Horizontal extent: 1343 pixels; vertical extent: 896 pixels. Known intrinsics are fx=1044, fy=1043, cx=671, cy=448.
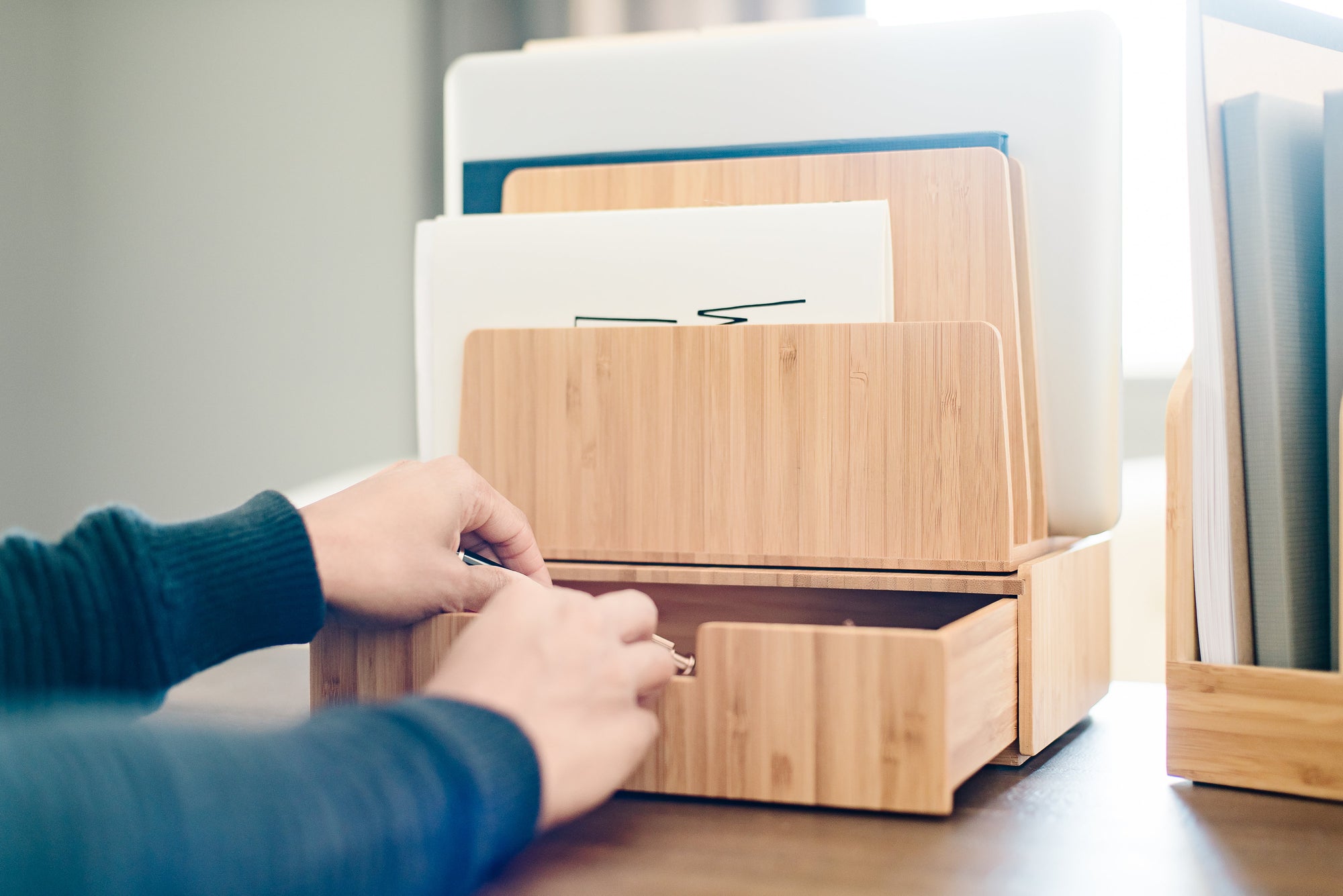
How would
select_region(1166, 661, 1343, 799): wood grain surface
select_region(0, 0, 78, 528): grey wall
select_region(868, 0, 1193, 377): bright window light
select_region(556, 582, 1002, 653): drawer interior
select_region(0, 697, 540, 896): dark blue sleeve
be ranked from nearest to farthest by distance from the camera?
select_region(0, 697, 540, 896): dark blue sleeve → select_region(1166, 661, 1343, 799): wood grain surface → select_region(556, 582, 1002, 653): drawer interior → select_region(868, 0, 1193, 377): bright window light → select_region(0, 0, 78, 528): grey wall

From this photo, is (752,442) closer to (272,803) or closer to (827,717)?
(827,717)

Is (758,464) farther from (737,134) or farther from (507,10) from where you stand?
(507,10)

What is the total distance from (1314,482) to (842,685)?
300 mm

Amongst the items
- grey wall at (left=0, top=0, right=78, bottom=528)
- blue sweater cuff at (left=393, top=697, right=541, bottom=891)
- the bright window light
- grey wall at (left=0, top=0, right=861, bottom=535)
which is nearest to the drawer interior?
blue sweater cuff at (left=393, top=697, right=541, bottom=891)

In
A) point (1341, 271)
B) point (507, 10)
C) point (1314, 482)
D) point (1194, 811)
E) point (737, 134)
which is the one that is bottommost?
point (1194, 811)

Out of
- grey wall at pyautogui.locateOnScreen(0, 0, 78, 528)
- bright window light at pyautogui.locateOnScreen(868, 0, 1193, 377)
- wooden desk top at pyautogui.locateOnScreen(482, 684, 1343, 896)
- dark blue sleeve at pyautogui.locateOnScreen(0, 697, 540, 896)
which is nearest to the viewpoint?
dark blue sleeve at pyautogui.locateOnScreen(0, 697, 540, 896)

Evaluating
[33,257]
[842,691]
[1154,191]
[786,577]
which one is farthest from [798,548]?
[33,257]

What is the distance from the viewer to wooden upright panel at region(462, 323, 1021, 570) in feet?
1.75

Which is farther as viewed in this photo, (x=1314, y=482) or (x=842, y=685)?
(x=1314, y=482)

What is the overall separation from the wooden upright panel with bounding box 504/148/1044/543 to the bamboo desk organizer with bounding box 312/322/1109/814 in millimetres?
63

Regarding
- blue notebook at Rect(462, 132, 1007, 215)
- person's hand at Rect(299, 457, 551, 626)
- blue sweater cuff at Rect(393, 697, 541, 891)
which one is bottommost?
blue sweater cuff at Rect(393, 697, 541, 891)

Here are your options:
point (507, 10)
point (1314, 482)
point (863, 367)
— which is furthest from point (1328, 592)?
point (507, 10)

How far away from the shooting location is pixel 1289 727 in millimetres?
488

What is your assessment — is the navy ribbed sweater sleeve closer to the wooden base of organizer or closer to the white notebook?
the wooden base of organizer
